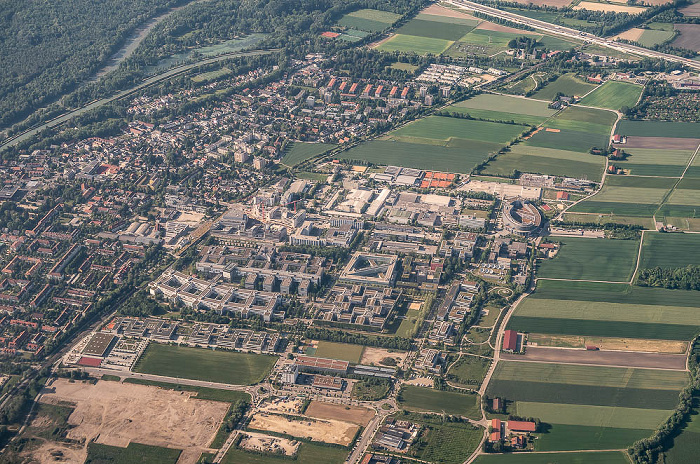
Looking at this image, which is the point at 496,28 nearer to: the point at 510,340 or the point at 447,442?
the point at 510,340

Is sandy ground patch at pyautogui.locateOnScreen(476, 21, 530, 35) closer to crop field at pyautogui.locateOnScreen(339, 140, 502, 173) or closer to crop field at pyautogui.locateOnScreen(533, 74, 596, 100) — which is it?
crop field at pyautogui.locateOnScreen(533, 74, 596, 100)

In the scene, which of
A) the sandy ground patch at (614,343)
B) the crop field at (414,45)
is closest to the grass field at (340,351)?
the sandy ground patch at (614,343)

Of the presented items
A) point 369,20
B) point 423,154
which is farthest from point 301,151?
point 369,20

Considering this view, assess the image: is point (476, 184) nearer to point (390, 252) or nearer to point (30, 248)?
point (390, 252)

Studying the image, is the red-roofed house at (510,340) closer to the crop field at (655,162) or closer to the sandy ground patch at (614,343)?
the sandy ground patch at (614,343)

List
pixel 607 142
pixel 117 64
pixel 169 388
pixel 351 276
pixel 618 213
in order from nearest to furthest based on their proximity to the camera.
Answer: pixel 169 388, pixel 351 276, pixel 618 213, pixel 607 142, pixel 117 64

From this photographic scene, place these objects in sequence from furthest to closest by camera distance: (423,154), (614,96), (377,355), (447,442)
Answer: (614,96)
(423,154)
(377,355)
(447,442)

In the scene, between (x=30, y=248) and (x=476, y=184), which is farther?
(x=476, y=184)

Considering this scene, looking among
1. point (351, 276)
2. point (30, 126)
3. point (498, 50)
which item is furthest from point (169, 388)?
point (498, 50)
